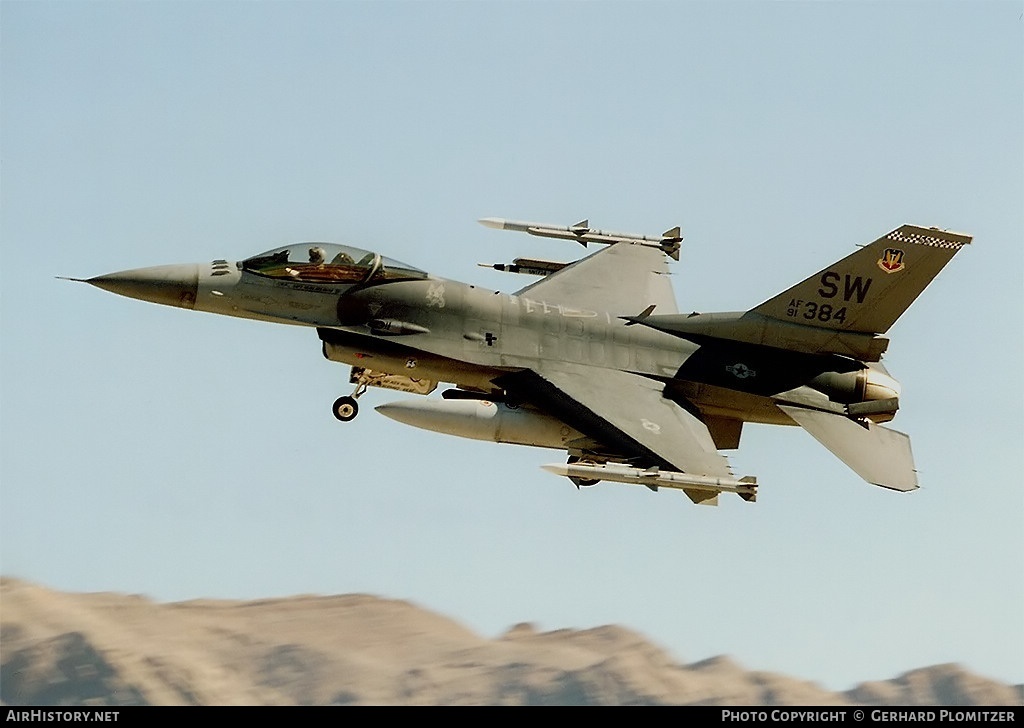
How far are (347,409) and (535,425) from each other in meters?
3.05

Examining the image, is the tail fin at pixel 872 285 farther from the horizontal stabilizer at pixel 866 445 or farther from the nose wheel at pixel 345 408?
the nose wheel at pixel 345 408

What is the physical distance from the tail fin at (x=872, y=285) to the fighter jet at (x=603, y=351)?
0.08ft

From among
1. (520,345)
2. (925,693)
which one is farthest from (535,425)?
(925,693)

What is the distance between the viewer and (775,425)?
2345 centimetres

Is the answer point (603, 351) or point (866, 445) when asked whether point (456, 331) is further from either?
point (866, 445)

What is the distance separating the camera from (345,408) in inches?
880

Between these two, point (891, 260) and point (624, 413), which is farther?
point (891, 260)

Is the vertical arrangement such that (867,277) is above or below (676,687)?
above

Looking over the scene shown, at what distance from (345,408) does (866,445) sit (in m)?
8.46

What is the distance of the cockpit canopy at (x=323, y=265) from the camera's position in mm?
21875

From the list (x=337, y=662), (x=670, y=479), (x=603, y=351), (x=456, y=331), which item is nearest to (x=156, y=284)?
(x=456, y=331)

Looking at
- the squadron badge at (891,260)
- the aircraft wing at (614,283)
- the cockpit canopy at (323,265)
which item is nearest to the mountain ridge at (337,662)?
the aircraft wing at (614,283)

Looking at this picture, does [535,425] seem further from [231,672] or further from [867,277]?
[231,672]

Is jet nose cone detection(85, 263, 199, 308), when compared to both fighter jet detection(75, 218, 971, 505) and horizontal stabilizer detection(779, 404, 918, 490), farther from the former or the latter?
horizontal stabilizer detection(779, 404, 918, 490)
